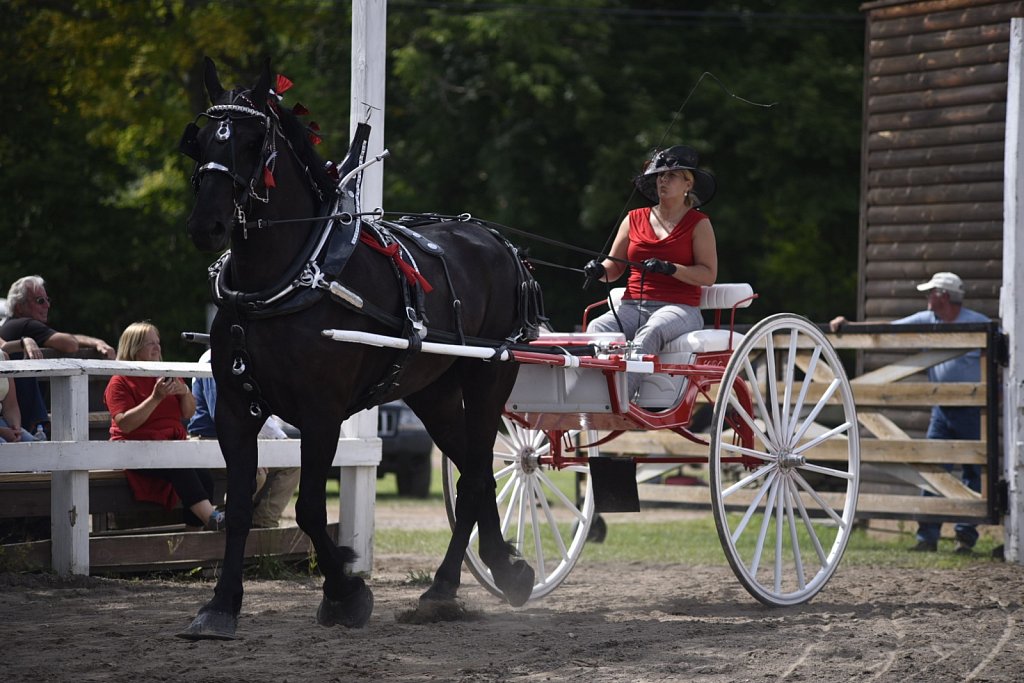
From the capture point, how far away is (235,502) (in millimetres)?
5812

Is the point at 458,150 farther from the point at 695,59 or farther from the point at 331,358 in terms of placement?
the point at 331,358

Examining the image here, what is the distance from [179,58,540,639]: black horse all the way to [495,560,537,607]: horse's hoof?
1126mm

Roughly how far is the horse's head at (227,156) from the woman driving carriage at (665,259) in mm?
2268

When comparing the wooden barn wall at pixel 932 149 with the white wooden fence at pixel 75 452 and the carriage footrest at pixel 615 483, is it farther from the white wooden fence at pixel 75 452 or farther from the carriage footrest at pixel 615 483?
the white wooden fence at pixel 75 452

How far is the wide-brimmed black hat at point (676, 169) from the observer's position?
767 cm

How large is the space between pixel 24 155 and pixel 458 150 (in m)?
7.35

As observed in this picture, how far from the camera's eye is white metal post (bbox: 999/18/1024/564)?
920 centimetres

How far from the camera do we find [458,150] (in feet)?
77.0

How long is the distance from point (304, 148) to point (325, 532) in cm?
166

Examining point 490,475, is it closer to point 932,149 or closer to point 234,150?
point 234,150

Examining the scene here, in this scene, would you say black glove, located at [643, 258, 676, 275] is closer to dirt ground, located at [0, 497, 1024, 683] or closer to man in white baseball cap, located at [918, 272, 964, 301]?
dirt ground, located at [0, 497, 1024, 683]

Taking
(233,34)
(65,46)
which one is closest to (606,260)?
(233,34)

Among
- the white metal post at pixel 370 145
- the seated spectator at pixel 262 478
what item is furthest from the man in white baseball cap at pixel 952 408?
the seated spectator at pixel 262 478

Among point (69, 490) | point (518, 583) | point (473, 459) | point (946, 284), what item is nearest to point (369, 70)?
point (473, 459)
